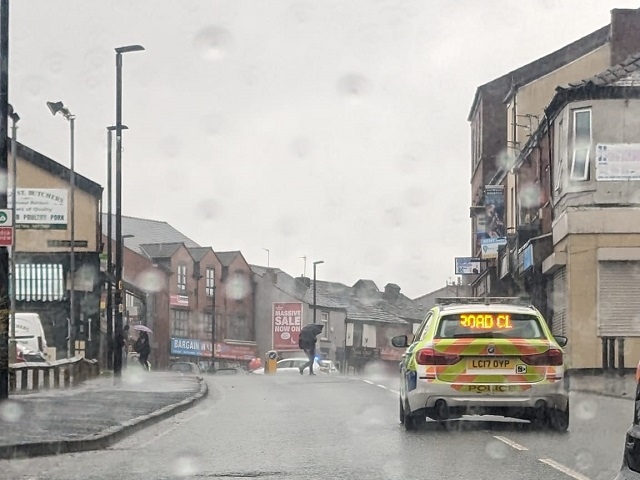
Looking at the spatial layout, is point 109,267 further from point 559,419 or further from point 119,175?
point 559,419

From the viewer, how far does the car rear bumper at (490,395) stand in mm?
13203

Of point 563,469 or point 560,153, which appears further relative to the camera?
point 560,153

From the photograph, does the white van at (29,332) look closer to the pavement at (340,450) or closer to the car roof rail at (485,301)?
the pavement at (340,450)

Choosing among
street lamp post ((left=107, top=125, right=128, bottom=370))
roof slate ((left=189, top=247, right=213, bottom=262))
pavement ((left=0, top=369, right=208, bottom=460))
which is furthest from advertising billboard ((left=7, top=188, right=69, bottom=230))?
roof slate ((left=189, top=247, right=213, bottom=262))

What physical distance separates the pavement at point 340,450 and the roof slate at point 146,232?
6746 centimetres

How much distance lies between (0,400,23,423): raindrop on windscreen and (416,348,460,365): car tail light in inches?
197

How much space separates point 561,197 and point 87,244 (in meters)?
23.6

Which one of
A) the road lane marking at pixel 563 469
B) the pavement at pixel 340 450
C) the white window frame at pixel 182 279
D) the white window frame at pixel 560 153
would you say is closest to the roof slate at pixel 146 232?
the white window frame at pixel 182 279

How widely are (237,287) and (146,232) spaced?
7.94m

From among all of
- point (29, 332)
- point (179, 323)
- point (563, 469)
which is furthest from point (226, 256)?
point (563, 469)

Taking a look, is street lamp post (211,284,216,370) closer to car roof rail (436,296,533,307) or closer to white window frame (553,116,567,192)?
white window frame (553,116,567,192)

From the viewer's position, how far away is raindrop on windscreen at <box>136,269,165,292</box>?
258ft

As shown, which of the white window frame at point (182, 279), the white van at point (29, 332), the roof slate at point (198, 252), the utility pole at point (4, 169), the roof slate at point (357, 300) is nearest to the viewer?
the utility pole at point (4, 169)

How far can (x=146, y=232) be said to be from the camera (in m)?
88.4
